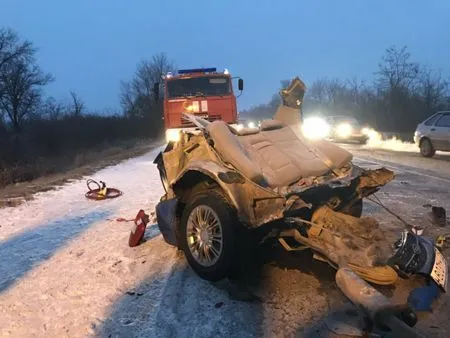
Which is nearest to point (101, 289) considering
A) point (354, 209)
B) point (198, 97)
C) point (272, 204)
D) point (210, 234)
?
point (210, 234)

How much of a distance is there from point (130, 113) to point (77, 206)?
58.7 m

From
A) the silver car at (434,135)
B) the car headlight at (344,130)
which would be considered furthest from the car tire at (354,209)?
the car headlight at (344,130)

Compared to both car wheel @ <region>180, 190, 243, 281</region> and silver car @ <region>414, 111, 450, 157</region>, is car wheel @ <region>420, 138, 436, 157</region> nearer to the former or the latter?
silver car @ <region>414, 111, 450, 157</region>

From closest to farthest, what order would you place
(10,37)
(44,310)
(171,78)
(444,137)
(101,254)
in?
(44,310)
(101,254)
(171,78)
(444,137)
(10,37)

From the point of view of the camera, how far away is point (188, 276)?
5184 mm

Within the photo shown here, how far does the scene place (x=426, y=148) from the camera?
62.3 feet

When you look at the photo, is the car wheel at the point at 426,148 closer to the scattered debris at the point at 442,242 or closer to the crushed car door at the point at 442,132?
the crushed car door at the point at 442,132

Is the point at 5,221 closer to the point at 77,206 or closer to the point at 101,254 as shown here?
the point at 77,206

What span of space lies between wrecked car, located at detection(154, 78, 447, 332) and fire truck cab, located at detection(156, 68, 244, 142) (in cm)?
982

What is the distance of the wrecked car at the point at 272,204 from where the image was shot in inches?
172

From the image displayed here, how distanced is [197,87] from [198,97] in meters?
0.39

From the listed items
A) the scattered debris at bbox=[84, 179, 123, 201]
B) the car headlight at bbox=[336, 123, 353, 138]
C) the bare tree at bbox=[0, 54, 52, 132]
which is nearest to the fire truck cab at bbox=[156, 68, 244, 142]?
the scattered debris at bbox=[84, 179, 123, 201]

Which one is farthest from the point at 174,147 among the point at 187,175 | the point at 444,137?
the point at 444,137

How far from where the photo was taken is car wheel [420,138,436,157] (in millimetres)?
18780
